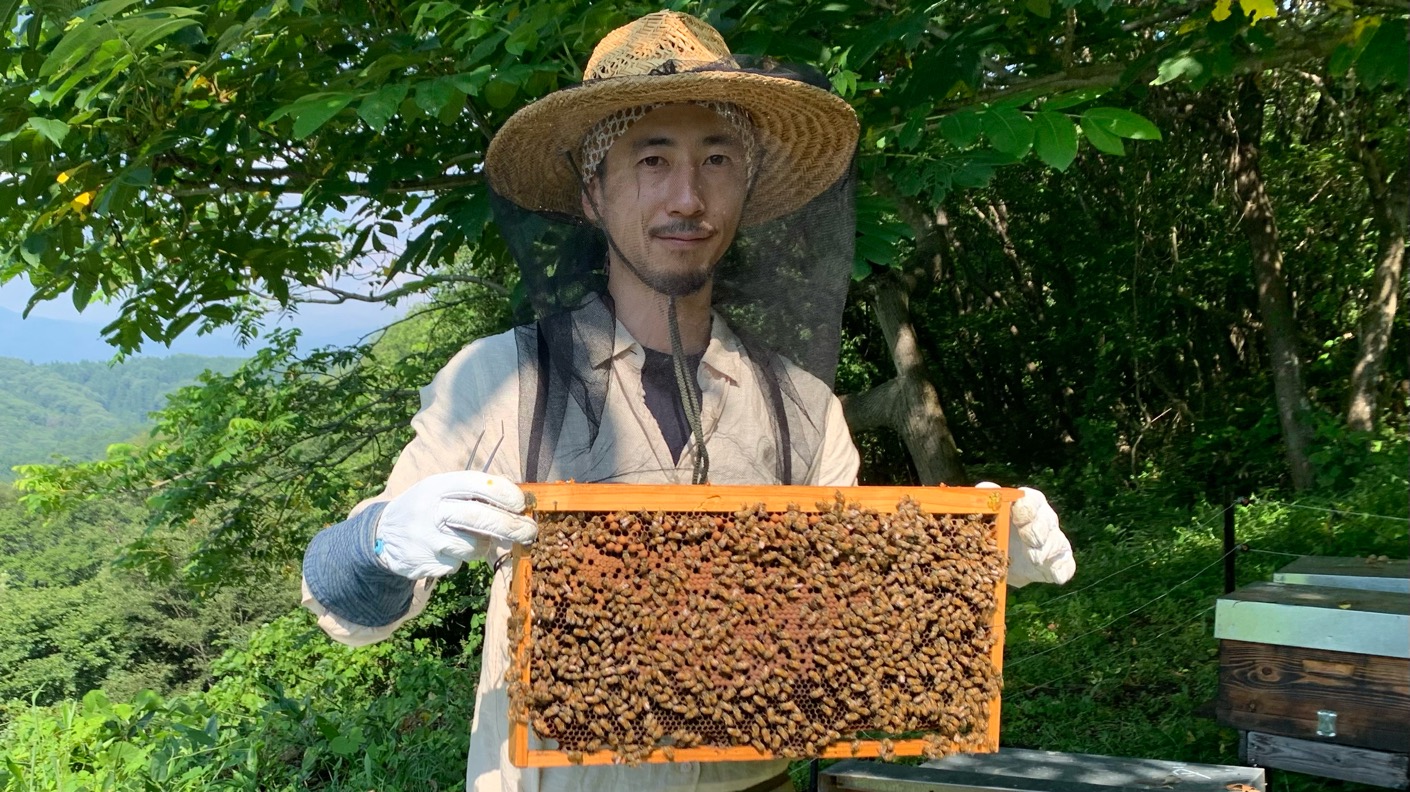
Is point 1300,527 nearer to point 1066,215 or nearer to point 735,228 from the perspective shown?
point 1066,215

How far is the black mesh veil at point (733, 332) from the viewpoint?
1866 millimetres

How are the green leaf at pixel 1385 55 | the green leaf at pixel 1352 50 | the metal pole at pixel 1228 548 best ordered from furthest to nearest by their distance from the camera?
1. the metal pole at pixel 1228 548
2. the green leaf at pixel 1352 50
3. the green leaf at pixel 1385 55

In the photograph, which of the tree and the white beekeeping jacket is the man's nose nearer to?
the white beekeeping jacket

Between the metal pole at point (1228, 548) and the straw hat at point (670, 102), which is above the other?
the straw hat at point (670, 102)

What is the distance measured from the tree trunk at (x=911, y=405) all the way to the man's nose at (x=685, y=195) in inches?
269

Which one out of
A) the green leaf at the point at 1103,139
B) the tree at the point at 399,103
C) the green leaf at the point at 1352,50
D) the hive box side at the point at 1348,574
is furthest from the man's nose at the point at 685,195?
the hive box side at the point at 1348,574

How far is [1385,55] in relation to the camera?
281 cm

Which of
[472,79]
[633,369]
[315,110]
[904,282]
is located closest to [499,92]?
[472,79]

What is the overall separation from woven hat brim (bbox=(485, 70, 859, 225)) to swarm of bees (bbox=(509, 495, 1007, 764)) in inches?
27.1

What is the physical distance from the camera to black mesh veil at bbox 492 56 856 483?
187cm

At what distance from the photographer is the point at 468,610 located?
9852 mm

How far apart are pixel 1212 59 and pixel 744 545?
8.11 feet

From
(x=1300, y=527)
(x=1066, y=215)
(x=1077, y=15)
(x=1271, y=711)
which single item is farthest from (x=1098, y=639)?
(x=1066, y=215)

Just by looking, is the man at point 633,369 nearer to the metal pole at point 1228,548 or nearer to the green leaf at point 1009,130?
the green leaf at point 1009,130
